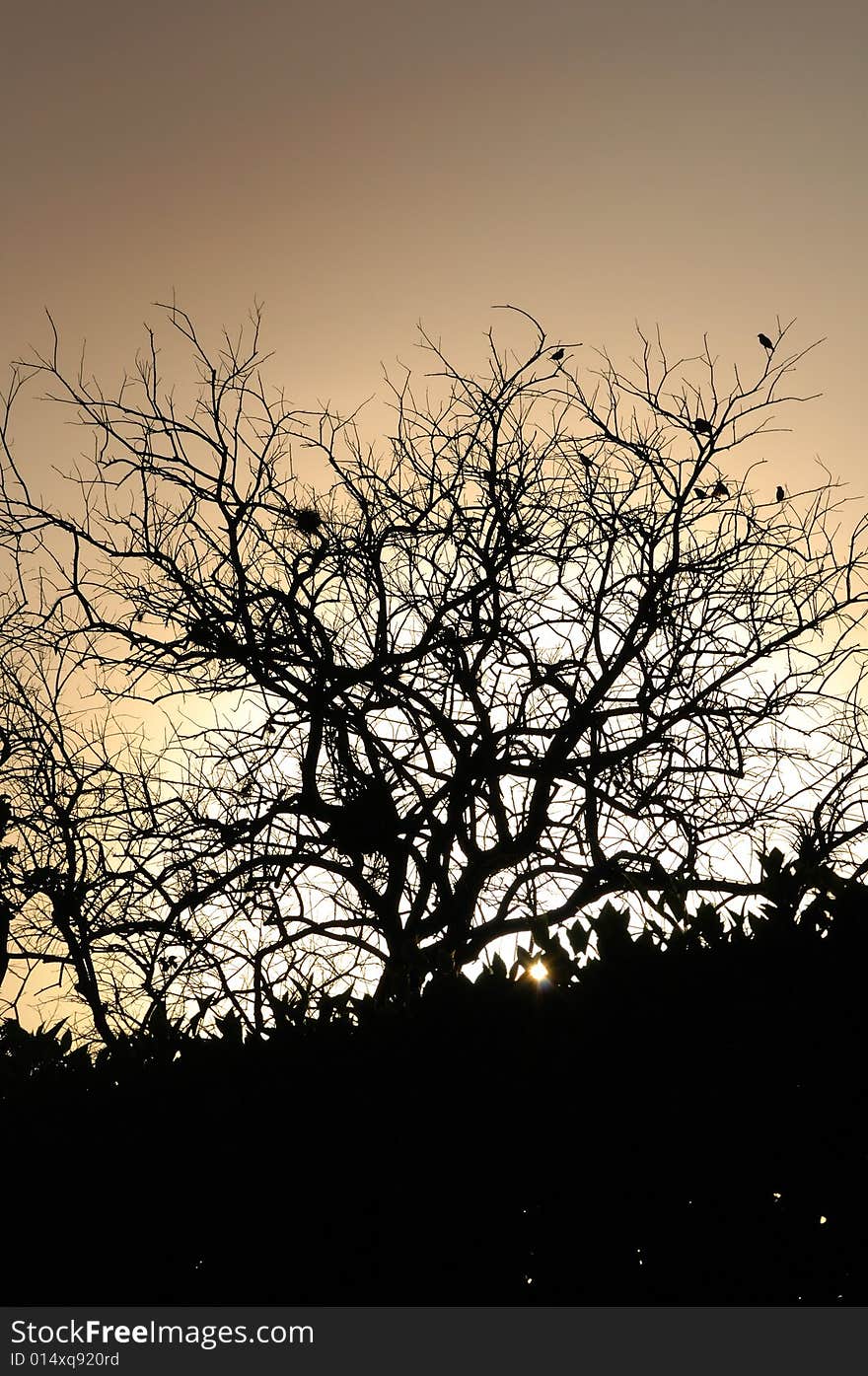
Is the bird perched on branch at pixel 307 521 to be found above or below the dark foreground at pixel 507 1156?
above

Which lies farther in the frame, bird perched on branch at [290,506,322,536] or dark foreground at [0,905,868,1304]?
bird perched on branch at [290,506,322,536]

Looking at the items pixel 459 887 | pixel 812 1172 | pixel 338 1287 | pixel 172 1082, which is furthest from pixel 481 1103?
pixel 459 887

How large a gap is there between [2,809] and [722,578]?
5.43 m

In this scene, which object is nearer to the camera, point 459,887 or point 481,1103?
point 481,1103

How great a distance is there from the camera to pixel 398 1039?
10.6 feet

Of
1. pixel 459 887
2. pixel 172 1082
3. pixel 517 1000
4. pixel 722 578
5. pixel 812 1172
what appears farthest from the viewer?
pixel 722 578

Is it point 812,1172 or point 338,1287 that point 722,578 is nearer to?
point 812,1172

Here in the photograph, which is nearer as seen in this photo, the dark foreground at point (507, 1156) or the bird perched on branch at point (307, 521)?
the dark foreground at point (507, 1156)

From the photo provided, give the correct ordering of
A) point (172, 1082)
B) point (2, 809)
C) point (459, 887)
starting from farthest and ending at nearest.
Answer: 1. point (2, 809)
2. point (459, 887)
3. point (172, 1082)

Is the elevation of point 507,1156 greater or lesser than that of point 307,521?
lesser

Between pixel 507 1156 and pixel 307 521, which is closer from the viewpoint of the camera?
pixel 507 1156

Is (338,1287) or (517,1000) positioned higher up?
(517,1000)

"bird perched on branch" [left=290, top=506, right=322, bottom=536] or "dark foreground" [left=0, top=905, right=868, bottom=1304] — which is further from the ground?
"bird perched on branch" [left=290, top=506, right=322, bottom=536]
